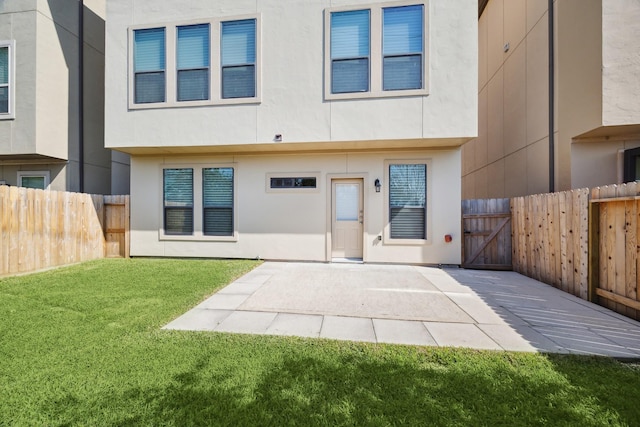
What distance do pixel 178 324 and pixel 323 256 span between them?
171 inches

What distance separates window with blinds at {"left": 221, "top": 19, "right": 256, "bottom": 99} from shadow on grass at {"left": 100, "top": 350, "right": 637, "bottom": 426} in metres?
6.47

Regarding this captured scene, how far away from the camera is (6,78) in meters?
7.75

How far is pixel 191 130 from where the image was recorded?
703 centimetres

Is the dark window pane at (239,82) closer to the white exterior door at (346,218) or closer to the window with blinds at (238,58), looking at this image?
the window with blinds at (238,58)

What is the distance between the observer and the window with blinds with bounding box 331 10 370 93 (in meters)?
6.56

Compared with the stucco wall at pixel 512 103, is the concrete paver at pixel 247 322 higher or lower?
lower

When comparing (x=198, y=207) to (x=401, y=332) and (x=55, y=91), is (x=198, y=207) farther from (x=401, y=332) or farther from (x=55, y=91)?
(x=401, y=332)

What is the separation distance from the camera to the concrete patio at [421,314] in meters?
3.20

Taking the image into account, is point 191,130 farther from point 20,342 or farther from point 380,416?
point 380,416

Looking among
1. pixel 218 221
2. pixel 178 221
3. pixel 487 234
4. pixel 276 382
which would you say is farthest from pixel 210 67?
pixel 487 234

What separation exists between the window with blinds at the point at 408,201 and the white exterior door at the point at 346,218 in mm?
872

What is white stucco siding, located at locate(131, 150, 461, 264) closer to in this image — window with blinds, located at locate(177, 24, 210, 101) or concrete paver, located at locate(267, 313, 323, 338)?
window with blinds, located at locate(177, 24, 210, 101)

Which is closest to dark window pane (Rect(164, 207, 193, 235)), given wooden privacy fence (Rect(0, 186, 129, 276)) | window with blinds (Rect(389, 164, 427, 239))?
A: wooden privacy fence (Rect(0, 186, 129, 276))

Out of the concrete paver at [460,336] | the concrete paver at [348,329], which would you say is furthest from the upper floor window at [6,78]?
the concrete paver at [460,336]
